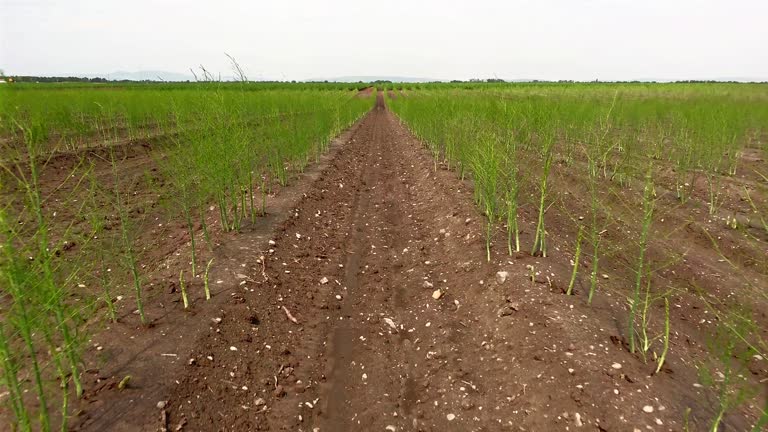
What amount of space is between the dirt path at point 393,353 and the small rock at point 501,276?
20mm

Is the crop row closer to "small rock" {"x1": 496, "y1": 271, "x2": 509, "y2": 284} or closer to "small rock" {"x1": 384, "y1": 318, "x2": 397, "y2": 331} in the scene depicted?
"small rock" {"x1": 496, "y1": 271, "x2": 509, "y2": 284}

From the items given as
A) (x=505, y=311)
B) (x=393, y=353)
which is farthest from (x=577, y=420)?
(x=393, y=353)

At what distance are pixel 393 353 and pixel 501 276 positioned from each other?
1.70 m

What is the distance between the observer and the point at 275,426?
3.15m

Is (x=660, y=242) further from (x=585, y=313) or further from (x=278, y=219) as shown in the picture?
(x=278, y=219)

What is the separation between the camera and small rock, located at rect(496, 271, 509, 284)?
480 cm

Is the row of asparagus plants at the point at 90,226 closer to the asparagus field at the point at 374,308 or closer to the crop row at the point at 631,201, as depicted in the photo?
the asparagus field at the point at 374,308

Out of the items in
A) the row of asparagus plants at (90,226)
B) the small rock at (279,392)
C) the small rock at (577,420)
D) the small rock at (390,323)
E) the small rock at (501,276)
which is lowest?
the small rock at (390,323)

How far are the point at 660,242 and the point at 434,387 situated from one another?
5.01m

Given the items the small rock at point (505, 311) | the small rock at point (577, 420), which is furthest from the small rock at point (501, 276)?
the small rock at point (577, 420)

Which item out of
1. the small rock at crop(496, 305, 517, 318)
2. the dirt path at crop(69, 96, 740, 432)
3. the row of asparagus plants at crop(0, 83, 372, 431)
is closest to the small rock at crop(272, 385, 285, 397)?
the dirt path at crop(69, 96, 740, 432)

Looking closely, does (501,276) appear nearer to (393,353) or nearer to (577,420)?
(393,353)

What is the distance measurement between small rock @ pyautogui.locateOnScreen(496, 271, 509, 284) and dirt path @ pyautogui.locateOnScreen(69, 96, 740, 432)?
0.02 metres

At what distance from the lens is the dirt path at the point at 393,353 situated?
3016mm
